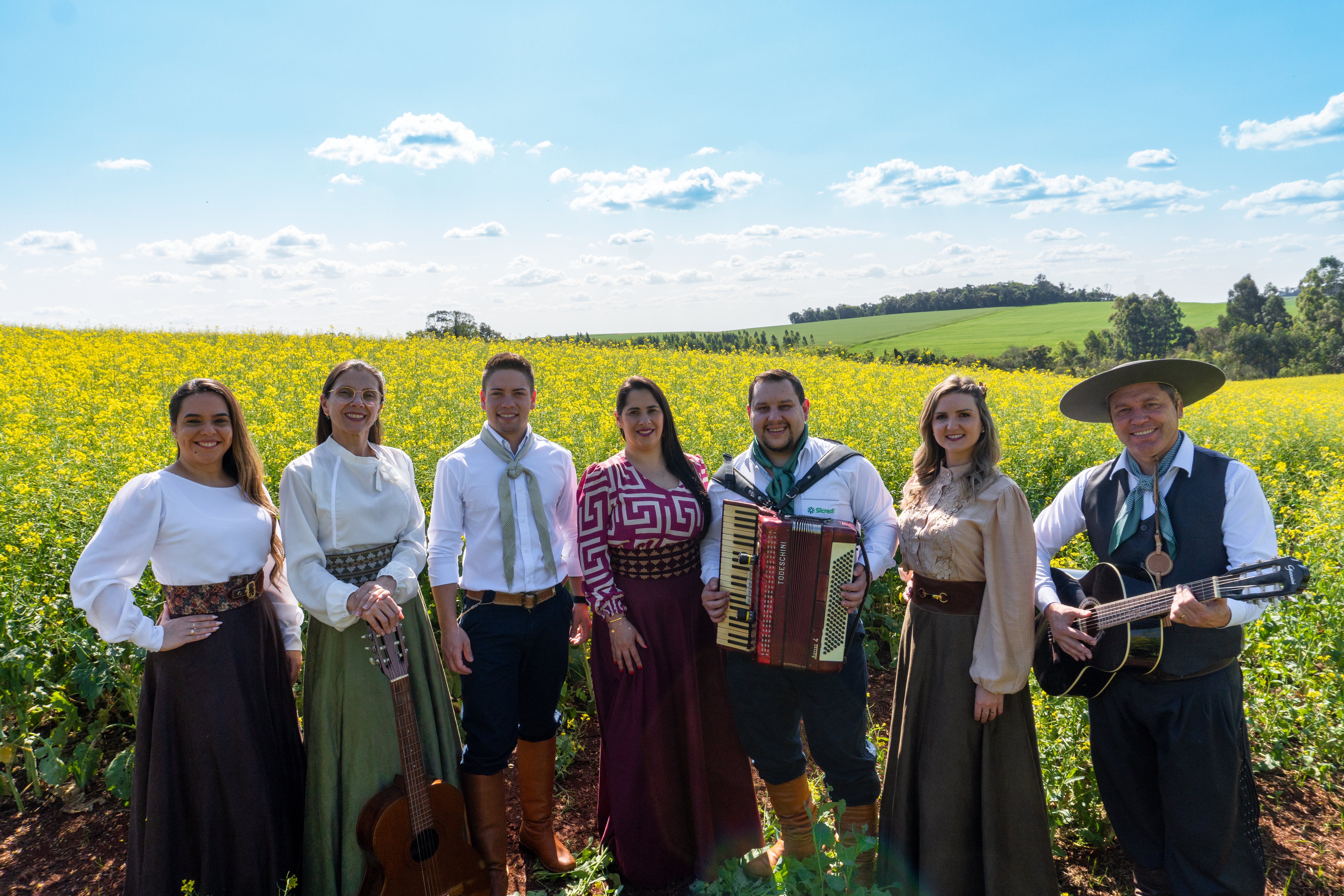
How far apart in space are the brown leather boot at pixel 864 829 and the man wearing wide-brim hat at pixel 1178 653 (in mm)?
1049

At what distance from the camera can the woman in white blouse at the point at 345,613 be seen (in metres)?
2.98

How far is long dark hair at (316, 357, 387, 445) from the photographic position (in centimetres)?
316

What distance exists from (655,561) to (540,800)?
1487 millimetres

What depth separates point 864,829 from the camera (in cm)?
332

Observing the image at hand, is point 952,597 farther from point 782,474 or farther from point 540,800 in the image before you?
point 540,800

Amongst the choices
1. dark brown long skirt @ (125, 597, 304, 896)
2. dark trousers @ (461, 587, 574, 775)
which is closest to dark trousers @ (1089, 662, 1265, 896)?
dark trousers @ (461, 587, 574, 775)

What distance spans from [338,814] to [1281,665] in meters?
5.15

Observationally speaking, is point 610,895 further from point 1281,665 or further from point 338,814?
point 1281,665

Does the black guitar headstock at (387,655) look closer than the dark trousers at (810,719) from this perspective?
Yes

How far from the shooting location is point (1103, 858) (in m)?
3.65

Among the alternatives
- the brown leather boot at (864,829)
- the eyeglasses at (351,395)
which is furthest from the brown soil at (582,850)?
the eyeglasses at (351,395)

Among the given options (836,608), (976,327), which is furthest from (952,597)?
(976,327)

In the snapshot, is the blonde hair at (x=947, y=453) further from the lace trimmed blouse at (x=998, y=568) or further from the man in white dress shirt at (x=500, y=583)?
the man in white dress shirt at (x=500, y=583)

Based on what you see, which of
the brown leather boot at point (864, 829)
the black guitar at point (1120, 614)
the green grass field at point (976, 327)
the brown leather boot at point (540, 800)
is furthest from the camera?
the green grass field at point (976, 327)
